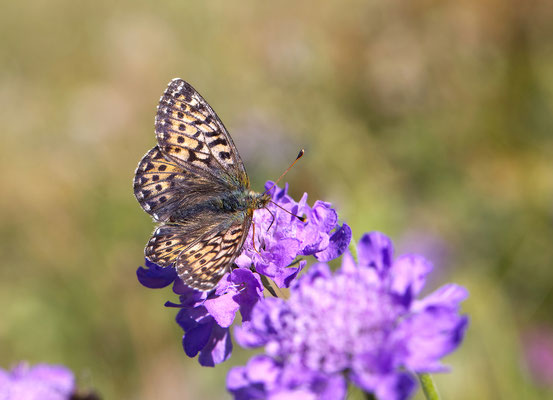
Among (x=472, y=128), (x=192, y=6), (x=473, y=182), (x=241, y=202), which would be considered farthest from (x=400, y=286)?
(x=192, y=6)

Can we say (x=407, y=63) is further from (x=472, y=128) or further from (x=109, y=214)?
(x=109, y=214)

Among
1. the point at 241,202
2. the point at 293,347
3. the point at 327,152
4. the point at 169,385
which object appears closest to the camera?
the point at 293,347

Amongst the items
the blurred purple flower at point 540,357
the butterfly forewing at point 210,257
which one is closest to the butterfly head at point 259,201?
the butterfly forewing at point 210,257

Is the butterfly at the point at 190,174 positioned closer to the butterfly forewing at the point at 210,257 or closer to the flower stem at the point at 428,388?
the butterfly forewing at the point at 210,257

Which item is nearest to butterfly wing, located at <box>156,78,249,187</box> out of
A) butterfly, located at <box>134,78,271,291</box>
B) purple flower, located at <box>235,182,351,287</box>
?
butterfly, located at <box>134,78,271,291</box>

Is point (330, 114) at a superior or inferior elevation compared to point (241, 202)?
superior

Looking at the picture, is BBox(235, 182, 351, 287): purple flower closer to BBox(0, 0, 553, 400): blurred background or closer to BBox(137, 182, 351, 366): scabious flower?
Result: BBox(137, 182, 351, 366): scabious flower

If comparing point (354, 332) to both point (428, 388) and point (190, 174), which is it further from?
point (190, 174)

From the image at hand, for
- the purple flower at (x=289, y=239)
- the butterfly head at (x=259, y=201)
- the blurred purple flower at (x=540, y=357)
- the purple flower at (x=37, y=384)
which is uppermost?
the blurred purple flower at (x=540, y=357)

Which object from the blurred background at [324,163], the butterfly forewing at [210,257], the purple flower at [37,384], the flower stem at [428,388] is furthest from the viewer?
the blurred background at [324,163]
